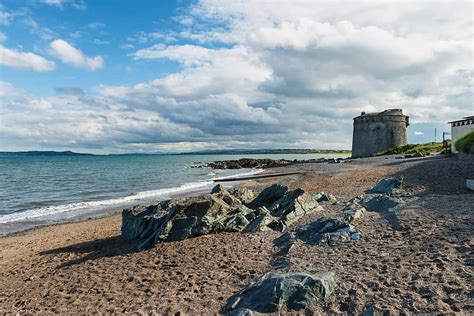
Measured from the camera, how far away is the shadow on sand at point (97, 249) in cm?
1076

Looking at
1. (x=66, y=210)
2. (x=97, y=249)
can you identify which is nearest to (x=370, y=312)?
(x=97, y=249)

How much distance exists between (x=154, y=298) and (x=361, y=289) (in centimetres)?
376

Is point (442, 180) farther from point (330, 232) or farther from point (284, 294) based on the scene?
point (284, 294)

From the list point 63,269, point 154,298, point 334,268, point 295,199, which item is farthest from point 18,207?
point 334,268

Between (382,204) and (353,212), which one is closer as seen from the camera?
(353,212)

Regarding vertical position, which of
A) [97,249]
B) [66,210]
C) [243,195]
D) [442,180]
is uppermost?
[442,180]

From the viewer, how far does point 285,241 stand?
9.51 metres

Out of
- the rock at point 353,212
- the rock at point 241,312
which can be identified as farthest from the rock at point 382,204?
the rock at point 241,312

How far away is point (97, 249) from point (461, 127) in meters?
31.5

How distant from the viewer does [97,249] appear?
1192cm

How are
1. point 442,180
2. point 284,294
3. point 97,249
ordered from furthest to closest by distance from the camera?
point 442,180, point 97,249, point 284,294

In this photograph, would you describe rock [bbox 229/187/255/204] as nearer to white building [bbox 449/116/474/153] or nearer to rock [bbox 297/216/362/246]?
rock [bbox 297/216/362/246]

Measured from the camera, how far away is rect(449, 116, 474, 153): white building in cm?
3091

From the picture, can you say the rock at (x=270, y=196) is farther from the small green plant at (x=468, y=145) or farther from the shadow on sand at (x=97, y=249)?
the small green plant at (x=468, y=145)
